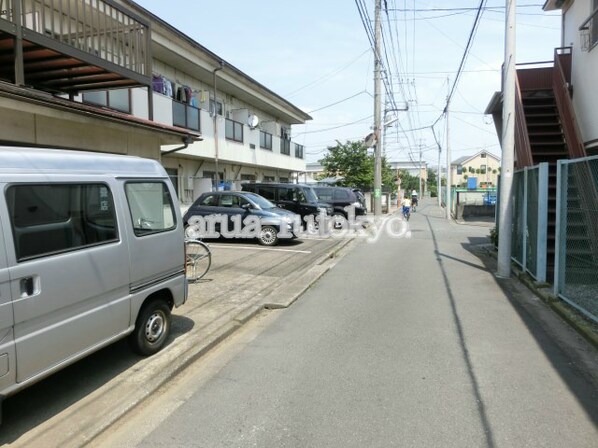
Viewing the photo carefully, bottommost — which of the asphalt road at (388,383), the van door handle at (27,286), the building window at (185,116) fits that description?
the asphalt road at (388,383)

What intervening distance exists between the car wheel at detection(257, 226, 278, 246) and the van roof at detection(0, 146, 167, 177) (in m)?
8.34

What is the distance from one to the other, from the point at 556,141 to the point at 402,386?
970 cm

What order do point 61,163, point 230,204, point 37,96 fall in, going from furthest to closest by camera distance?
1. point 230,204
2. point 37,96
3. point 61,163

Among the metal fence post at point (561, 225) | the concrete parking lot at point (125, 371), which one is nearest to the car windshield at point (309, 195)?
the concrete parking lot at point (125, 371)

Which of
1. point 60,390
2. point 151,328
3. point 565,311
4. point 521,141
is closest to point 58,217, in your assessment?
point 60,390

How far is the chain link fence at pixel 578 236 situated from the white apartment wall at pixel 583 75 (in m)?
4.03

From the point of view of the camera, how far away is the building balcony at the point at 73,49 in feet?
20.3

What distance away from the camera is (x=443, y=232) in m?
18.6

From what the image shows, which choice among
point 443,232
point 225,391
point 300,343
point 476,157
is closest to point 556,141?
point 443,232

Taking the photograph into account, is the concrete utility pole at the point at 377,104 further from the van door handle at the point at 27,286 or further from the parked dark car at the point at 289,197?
the van door handle at the point at 27,286

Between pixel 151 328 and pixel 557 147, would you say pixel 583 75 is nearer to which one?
pixel 557 147

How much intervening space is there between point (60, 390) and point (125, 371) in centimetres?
56

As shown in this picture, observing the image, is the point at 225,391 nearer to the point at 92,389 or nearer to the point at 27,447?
the point at 92,389

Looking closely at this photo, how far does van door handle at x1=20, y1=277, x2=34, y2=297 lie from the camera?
300 centimetres
